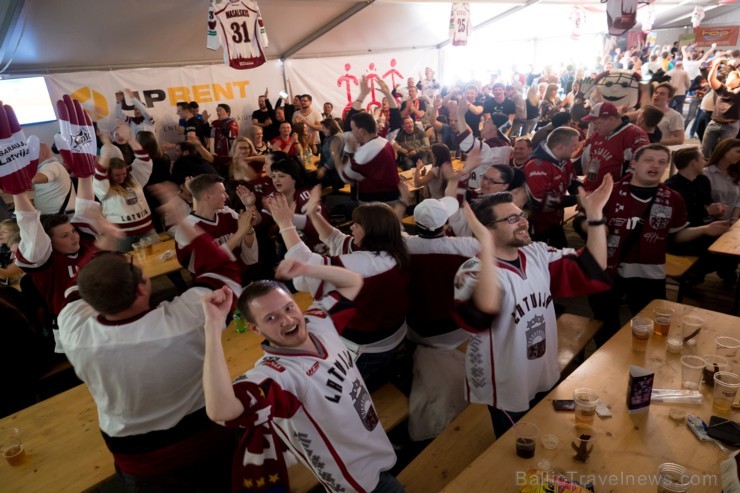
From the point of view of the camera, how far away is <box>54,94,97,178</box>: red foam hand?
278 cm

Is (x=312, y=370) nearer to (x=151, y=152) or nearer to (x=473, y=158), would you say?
(x=473, y=158)

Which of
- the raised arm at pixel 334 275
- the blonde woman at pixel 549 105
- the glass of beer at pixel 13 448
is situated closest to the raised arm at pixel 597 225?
the raised arm at pixel 334 275

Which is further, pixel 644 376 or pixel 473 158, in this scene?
pixel 473 158

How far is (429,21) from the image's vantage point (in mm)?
11484

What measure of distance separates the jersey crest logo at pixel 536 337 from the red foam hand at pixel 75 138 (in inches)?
108

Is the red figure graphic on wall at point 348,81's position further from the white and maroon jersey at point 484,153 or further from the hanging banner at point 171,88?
the white and maroon jersey at point 484,153

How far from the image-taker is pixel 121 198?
4.47m

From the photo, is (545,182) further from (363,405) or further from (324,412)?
(324,412)

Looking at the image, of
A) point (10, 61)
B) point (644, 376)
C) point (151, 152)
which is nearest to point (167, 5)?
point (10, 61)

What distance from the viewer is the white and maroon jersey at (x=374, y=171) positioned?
4500 mm

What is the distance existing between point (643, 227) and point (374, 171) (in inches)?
94.8

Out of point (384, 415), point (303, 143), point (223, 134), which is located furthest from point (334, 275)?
point (223, 134)

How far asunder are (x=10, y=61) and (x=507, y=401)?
7852mm

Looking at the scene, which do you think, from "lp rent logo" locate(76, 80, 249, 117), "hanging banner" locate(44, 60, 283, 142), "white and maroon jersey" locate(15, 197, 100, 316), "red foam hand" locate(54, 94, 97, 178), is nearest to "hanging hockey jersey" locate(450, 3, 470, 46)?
"hanging banner" locate(44, 60, 283, 142)
